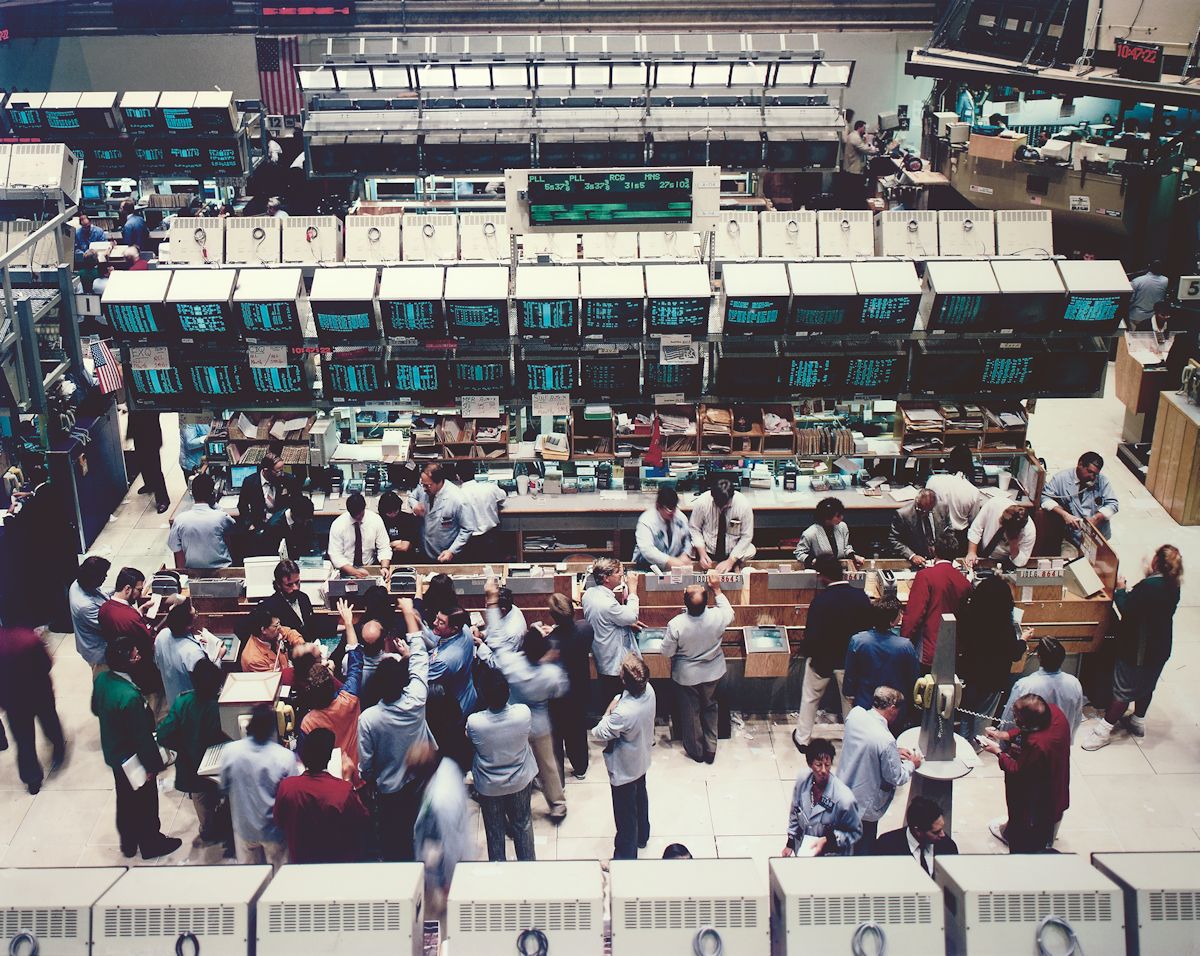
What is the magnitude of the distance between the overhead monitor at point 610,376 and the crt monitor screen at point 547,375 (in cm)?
8

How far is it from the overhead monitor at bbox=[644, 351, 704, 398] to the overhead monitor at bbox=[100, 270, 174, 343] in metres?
3.75

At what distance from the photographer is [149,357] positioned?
9141 mm

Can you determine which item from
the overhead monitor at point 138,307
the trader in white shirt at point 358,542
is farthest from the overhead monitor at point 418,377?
the overhead monitor at point 138,307

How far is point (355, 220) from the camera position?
32.0 feet

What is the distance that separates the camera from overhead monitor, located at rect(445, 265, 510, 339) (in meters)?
8.82

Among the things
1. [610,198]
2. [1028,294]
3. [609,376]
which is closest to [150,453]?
[609,376]

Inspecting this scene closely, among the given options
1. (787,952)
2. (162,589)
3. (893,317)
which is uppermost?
(893,317)

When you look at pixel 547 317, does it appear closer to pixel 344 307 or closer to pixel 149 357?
pixel 344 307

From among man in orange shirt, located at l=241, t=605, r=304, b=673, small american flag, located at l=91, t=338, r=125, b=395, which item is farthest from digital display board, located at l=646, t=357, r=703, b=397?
small american flag, located at l=91, t=338, r=125, b=395

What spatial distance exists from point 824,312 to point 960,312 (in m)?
1.08

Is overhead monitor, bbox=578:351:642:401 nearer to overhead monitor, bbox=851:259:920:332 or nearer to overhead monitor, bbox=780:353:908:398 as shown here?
overhead monitor, bbox=780:353:908:398

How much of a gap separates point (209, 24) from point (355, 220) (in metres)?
15.1

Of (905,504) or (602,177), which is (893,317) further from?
(602,177)

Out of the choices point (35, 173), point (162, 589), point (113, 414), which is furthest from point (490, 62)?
point (162, 589)
